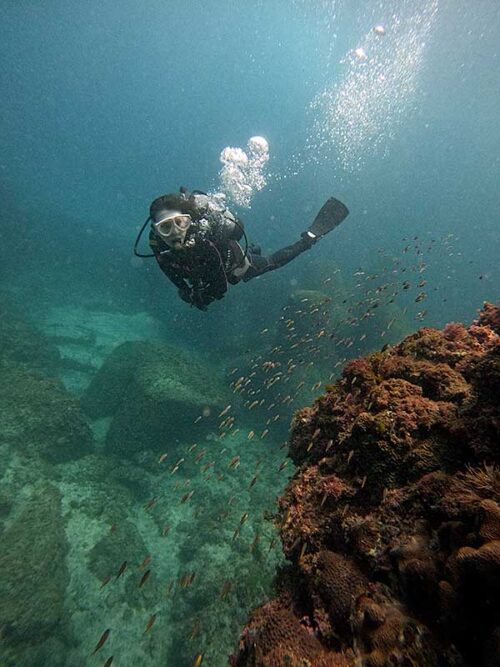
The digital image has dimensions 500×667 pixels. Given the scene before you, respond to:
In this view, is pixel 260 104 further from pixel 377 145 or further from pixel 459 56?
pixel 459 56

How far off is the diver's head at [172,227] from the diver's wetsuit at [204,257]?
129 mm

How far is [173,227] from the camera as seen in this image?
6113 millimetres

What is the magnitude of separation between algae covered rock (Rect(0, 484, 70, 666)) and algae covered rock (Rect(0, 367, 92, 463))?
225 cm

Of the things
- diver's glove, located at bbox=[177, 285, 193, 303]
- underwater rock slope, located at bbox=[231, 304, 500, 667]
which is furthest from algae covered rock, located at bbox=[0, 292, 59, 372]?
underwater rock slope, located at bbox=[231, 304, 500, 667]

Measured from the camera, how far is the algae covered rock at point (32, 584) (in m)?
6.53

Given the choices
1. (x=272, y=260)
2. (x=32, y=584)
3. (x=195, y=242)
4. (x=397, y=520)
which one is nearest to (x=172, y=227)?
(x=195, y=242)

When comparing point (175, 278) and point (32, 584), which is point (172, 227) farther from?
point (32, 584)

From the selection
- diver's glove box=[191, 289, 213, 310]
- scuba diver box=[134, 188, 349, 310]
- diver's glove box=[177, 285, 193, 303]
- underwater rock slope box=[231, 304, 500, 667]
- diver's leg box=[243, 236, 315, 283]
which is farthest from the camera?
diver's leg box=[243, 236, 315, 283]

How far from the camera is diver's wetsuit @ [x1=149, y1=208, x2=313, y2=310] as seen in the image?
21.2 feet

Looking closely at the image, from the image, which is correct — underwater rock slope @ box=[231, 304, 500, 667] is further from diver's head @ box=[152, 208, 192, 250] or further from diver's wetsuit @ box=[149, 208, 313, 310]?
diver's head @ box=[152, 208, 192, 250]

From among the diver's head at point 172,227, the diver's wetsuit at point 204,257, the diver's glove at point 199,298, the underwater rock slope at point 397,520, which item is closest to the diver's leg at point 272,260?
the diver's wetsuit at point 204,257

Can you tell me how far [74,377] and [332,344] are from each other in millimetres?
12985

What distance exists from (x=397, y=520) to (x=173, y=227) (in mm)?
5537

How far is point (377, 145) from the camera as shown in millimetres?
76500
